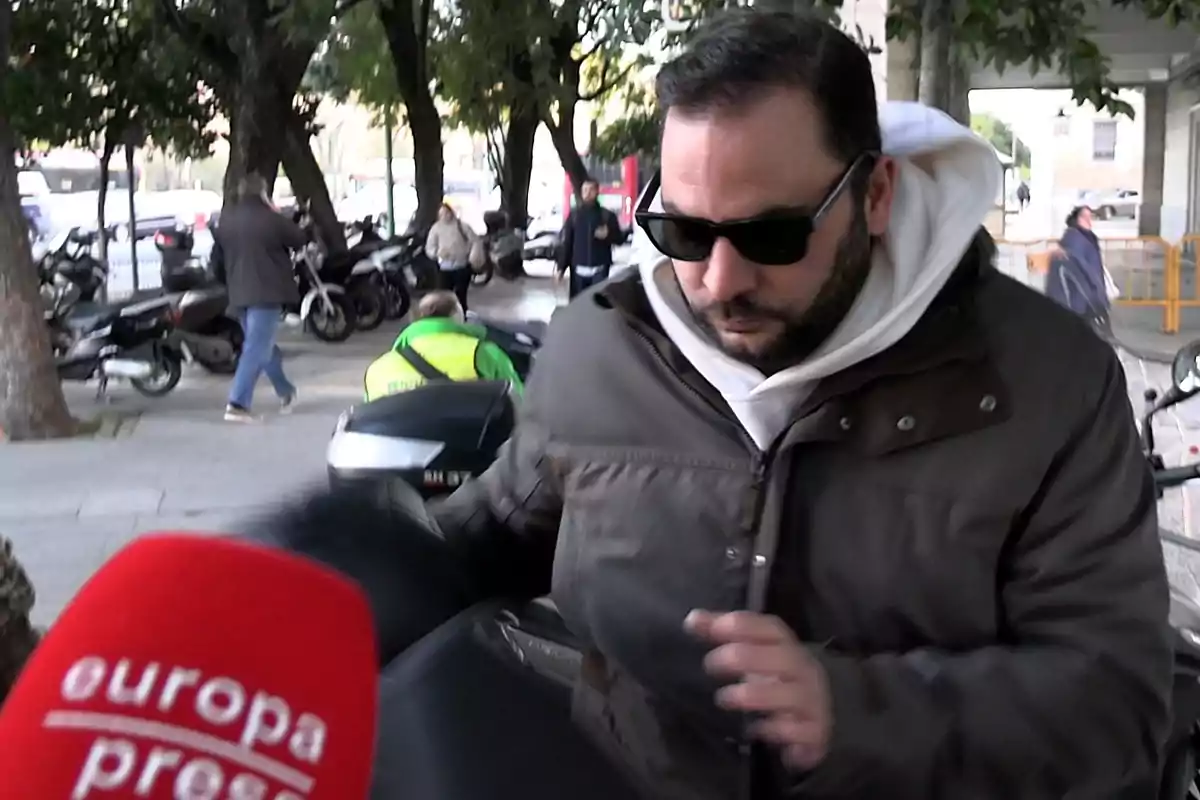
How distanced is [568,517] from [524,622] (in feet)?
0.78

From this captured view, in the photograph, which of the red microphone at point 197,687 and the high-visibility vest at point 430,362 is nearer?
the red microphone at point 197,687

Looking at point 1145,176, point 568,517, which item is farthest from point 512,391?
point 1145,176

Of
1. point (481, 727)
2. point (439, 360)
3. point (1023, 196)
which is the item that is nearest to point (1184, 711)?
point (481, 727)

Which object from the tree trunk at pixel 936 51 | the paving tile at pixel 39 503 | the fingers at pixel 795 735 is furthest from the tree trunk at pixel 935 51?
the paving tile at pixel 39 503

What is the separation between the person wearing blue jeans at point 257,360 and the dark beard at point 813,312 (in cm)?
989

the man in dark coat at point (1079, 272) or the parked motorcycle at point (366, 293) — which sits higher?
the man in dark coat at point (1079, 272)

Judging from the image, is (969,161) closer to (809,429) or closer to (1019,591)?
(809,429)

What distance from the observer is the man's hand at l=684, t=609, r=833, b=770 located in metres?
1.32

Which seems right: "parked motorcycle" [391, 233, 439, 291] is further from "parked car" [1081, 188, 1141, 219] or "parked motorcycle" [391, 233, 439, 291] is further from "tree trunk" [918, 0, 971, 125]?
"parked car" [1081, 188, 1141, 219]

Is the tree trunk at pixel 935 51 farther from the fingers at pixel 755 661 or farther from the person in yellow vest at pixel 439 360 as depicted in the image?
the fingers at pixel 755 661

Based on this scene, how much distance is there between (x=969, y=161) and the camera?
5.69 ft

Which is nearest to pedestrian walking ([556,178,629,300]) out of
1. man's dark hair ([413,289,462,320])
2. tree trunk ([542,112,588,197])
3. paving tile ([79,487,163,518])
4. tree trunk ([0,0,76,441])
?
tree trunk ([0,0,76,441])

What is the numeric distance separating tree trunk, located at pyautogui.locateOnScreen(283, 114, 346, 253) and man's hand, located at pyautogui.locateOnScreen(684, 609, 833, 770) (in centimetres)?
1787

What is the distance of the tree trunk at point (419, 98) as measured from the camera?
22797mm
